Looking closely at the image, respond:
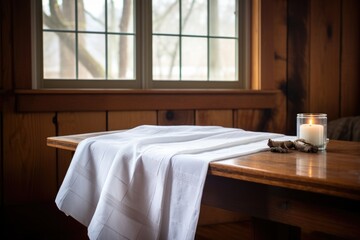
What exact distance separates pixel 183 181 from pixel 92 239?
0.33 metres

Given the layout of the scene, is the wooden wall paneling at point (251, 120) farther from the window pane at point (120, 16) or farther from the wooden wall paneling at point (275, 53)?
the window pane at point (120, 16)

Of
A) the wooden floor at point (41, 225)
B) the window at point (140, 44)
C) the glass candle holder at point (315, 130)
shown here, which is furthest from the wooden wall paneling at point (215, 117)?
the glass candle holder at point (315, 130)

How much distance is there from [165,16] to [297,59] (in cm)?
82

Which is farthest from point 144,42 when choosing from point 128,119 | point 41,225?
point 41,225

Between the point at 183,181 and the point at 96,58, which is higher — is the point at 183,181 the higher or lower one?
the lower one

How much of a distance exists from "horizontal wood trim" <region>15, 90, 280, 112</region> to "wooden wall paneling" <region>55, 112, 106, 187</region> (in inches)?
1.3

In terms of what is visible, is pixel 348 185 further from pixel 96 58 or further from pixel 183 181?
pixel 96 58

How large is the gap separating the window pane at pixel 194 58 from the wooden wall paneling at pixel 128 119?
334mm

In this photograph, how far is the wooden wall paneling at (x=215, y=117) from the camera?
2.51 m

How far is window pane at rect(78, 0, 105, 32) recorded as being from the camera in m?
2.39

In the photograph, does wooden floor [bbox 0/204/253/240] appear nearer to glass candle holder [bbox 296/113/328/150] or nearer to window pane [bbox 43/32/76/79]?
window pane [bbox 43/32/76/79]

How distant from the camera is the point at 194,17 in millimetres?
2594

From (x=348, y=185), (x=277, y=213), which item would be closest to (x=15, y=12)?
(x=277, y=213)

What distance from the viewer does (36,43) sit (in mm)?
2303
